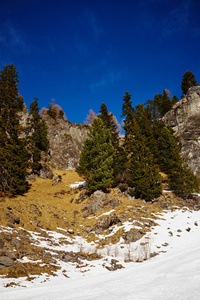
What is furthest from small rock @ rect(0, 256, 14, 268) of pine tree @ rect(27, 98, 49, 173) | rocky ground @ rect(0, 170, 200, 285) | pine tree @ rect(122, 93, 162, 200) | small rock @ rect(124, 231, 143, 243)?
pine tree @ rect(27, 98, 49, 173)

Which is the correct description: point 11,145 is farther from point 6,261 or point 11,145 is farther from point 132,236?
point 132,236

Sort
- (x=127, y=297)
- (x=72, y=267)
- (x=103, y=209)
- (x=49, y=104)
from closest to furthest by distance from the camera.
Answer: (x=127, y=297)
(x=72, y=267)
(x=103, y=209)
(x=49, y=104)

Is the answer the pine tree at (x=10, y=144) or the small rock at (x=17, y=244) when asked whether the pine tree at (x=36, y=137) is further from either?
the small rock at (x=17, y=244)

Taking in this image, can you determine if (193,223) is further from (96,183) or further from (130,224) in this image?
(96,183)

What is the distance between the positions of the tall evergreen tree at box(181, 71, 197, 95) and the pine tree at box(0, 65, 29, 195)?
54035 millimetres

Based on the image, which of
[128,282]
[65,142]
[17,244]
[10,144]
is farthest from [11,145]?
[65,142]

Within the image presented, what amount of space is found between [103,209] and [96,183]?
12.7 feet

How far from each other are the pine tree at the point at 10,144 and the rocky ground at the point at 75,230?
3.09m

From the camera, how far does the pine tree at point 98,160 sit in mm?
24203

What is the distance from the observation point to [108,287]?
7660mm

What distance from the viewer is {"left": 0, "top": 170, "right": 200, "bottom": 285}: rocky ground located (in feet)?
34.4

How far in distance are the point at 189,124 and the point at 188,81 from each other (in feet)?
81.5

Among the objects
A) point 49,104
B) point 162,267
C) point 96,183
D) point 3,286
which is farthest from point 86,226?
point 49,104

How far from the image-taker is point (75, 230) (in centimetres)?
1844
